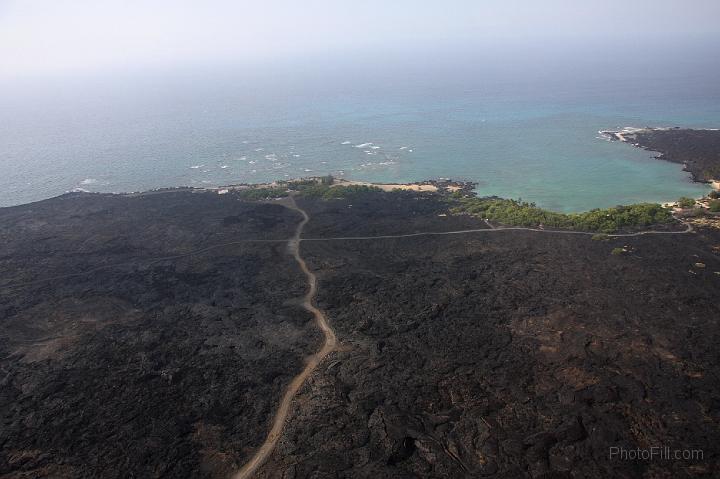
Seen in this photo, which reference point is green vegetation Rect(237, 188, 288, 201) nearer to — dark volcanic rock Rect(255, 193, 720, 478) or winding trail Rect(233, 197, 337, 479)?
winding trail Rect(233, 197, 337, 479)

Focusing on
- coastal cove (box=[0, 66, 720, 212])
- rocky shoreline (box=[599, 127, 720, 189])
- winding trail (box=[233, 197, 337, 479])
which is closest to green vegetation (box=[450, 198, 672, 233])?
coastal cove (box=[0, 66, 720, 212])

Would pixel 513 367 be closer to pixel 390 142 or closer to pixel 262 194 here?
pixel 262 194

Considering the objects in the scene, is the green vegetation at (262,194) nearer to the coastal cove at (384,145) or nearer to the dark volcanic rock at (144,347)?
the dark volcanic rock at (144,347)

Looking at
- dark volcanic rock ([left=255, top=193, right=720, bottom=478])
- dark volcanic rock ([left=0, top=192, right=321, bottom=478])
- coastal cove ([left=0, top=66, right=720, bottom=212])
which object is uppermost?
dark volcanic rock ([left=255, top=193, right=720, bottom=478])

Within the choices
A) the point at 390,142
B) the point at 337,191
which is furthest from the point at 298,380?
the point at 390,142

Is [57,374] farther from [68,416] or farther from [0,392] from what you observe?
[68,416]

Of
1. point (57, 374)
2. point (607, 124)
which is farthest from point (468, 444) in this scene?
point (607, 124)
